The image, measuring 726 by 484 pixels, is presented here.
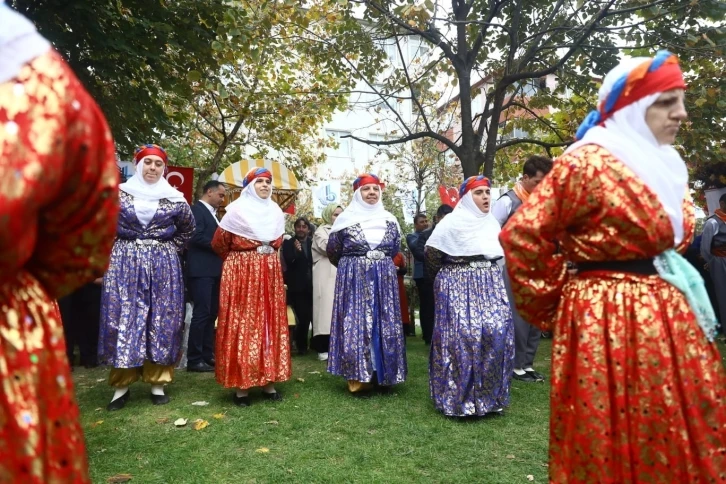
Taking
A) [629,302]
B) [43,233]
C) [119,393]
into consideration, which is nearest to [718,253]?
[629,302]

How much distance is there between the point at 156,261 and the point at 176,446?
1.56 meters

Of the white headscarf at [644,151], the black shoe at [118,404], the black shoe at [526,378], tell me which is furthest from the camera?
the black shoe at [526,378]

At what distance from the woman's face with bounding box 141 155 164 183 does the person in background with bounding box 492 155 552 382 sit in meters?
3.05

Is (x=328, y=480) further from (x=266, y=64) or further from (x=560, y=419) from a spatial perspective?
(x=266, y=64)

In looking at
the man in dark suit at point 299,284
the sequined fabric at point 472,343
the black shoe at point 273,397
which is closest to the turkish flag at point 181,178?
the man in dark suit at point 299,284

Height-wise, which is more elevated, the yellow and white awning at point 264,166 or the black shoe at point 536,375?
the yellow and white awning at point 264,166

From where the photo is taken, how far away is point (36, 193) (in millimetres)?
1189

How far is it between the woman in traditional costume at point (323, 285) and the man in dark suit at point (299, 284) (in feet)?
0.66

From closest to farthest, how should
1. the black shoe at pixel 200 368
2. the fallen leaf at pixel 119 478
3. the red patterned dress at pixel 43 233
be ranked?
the red patterned dress at pixel 43 233, the fallen leaf at pixel 119 478, the black shoe at pixel 200 368

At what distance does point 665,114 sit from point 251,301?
3.68 meters

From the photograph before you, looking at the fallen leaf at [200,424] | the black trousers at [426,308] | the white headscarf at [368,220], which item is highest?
the white headscarf at [368,220]

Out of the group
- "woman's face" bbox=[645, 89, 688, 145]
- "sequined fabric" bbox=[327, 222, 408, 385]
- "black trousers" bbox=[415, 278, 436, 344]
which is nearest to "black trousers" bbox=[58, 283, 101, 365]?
"sequined fabric" bbox=[327, 222, 408, 385]

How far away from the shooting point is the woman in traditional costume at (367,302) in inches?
205

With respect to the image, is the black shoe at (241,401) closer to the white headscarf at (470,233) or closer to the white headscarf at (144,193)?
the white headscarf at (144,193)
